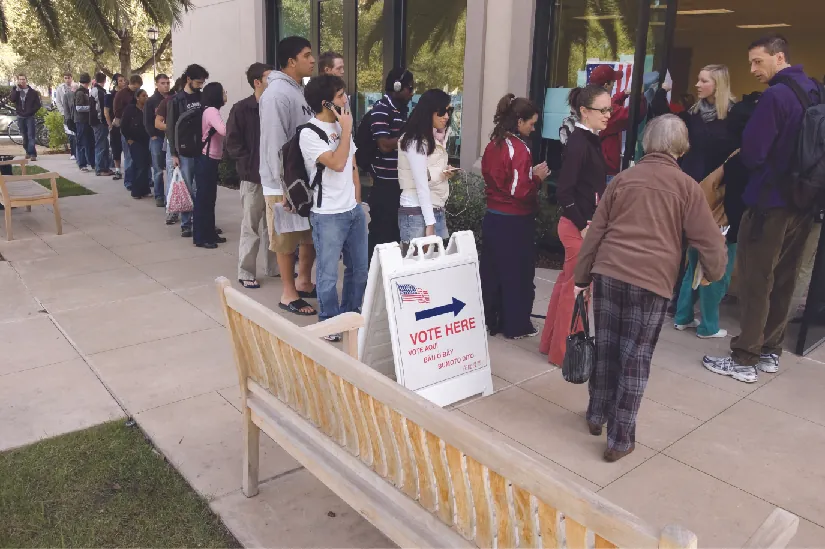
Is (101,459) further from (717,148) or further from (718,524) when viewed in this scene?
(717,148)

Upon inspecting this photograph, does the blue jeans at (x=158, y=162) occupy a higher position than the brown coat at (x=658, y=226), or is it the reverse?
the brown coat at (x=658, y=226)

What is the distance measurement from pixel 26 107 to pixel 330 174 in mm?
14335

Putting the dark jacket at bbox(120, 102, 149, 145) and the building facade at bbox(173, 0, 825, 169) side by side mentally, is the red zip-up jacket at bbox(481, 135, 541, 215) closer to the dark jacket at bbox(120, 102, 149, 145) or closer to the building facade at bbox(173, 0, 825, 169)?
the building facade at bbox(173, 0, 825, 169)

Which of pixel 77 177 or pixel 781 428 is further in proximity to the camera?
pixel 77 177

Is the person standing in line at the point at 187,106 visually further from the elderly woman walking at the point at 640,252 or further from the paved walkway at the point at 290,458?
the elderly woman walking at the point at 640,252

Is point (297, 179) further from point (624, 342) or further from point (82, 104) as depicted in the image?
point (82, 104)

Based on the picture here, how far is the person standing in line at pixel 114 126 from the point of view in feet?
39.6

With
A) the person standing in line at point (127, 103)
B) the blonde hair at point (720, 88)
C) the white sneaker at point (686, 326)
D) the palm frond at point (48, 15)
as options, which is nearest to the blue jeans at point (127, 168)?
the person standing in line at point (127, 103)

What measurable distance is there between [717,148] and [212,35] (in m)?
11.2

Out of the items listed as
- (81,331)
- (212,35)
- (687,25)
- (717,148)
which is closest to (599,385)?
(717,148)

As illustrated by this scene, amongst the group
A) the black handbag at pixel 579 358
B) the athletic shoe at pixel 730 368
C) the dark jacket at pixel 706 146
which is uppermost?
the dark jacket at pixel 706 146

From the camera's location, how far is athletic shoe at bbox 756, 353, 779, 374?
4.75 meters

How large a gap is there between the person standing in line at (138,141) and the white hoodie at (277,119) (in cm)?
583

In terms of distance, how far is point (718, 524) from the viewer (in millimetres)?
3031
